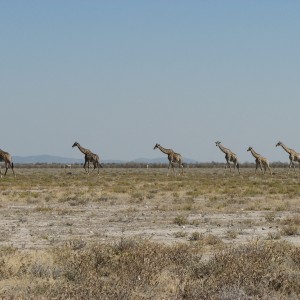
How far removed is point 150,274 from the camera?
981 centimetres

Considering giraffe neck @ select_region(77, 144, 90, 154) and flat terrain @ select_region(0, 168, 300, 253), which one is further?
giraffe neck @ select_region(77, 144, 90, 154)

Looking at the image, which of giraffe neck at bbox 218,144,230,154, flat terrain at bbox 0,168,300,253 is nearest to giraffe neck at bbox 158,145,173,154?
giraffe neck at bbox 218,144,230,154

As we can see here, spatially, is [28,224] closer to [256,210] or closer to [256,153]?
[256,210]

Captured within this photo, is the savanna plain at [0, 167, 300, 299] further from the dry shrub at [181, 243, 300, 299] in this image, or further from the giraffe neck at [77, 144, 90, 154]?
the giraffe neck at [77, 144, 90, 154]

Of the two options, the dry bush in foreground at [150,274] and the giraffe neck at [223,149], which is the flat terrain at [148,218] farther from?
the giraffe neck at [223,149]

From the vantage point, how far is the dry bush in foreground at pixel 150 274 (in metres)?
8.73

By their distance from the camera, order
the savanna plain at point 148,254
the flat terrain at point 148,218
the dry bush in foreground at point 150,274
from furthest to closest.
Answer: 1. the flat terrain at point 148,218
2. the savanna plain at point 148,254
3. the dry bush in foreground at point 150,274

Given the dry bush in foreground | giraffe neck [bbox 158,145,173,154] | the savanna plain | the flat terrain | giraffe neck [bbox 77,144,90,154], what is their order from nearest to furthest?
the dry bush in foreground, the savanna plain, the flat terrain, giraffe neck [bbox 158,145,173,154], giraffe neck [bbox 77,144,90,154]

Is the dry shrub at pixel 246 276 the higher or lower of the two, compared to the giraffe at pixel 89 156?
lower

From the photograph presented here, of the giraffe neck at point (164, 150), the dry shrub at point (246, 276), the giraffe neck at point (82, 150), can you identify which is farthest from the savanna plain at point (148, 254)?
the giraffe neck at point (82, 150)

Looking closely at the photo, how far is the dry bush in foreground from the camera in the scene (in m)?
8.73

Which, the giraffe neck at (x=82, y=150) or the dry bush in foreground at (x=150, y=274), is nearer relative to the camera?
the dry bush in foreground at (x=150, y=274)

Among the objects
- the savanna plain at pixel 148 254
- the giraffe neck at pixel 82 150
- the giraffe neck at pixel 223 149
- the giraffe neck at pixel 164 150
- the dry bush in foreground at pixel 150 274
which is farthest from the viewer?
the giraffe neck at pixel 223 149

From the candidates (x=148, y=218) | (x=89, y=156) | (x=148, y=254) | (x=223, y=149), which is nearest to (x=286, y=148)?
(x=223, y=149)
